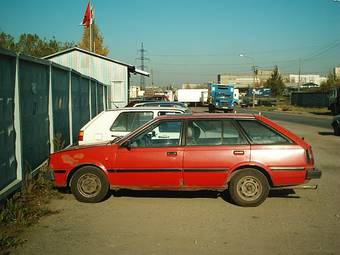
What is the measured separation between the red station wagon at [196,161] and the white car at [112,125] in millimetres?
2504

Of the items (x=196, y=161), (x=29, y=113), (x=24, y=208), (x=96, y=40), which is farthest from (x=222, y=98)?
(x=24, y=208)

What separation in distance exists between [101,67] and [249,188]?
84.7ft

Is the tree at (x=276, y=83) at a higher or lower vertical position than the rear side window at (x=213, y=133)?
higher

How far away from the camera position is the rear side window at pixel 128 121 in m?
9.83

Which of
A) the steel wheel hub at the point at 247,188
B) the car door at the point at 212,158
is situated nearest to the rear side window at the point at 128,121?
the car door at the point at 212,158

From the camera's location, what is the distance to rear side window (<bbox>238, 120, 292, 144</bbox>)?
276 inches

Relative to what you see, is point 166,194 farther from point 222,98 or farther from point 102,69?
point 222,98

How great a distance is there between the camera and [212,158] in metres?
6.91

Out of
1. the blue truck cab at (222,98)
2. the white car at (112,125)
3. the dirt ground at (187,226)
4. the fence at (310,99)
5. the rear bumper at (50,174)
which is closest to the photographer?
the dirt ground at (187,226)

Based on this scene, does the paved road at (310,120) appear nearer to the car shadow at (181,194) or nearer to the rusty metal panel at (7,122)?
the car shadow at (181,194)

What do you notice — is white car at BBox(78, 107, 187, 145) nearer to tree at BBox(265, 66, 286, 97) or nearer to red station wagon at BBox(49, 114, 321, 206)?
red station wagon at BBox(49, 114, 321, 206)

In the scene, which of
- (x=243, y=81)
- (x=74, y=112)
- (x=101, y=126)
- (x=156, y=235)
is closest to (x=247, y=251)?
(x=156, y=235)

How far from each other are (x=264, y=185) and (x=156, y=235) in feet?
7.16

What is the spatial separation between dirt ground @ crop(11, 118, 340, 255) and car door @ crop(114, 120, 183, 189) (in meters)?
0.35
